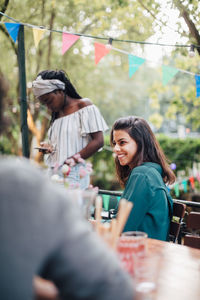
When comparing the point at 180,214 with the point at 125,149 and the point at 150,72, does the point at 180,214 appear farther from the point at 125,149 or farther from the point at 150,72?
the point at 150,72

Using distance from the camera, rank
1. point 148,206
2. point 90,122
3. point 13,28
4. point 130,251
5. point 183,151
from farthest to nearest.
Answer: point 183,151 < point 13,28 < point 90,122 < point 148,206 < point 130,251

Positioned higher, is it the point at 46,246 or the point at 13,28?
the point at 13,28

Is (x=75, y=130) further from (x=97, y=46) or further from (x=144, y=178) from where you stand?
(x=97, y=46)

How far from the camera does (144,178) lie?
2051 millimetres

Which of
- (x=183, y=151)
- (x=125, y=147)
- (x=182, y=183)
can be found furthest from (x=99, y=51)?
(x=183, y=151)

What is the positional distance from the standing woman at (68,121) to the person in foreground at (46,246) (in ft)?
6.65

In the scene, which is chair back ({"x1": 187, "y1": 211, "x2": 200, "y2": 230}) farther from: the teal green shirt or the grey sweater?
the grey sweater

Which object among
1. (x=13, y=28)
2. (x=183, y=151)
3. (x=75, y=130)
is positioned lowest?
(x=183, y=151)

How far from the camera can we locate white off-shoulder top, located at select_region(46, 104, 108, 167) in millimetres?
2857

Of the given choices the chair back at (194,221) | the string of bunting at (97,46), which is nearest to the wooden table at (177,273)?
the chair back at (194,221)

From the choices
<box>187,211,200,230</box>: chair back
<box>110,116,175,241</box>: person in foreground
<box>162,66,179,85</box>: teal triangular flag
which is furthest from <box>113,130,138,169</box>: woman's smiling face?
<box>162,66,179,85</box>: teal triangular flag

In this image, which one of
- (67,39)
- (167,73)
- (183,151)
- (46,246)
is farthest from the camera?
(183,151)

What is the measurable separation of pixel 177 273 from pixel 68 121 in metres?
1.84

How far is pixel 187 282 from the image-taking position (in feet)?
3.97
